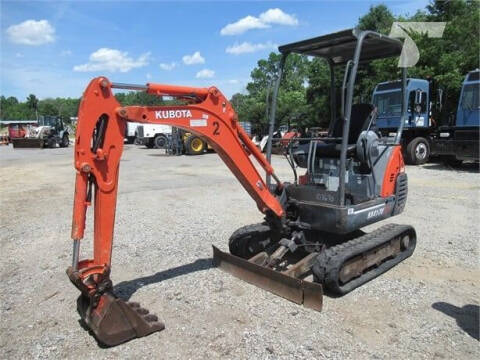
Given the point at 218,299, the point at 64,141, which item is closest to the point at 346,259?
the point at 218,299

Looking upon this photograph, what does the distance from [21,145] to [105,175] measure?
34.4 metres

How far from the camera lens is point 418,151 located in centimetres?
1692

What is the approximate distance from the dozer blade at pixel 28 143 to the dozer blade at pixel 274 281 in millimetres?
31947

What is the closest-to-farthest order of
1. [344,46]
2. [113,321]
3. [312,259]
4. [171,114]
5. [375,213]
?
[113,321] → [171,114] → [312,259] → [375,213] → [344,46]

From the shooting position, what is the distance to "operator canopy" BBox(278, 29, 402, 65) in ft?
16.8

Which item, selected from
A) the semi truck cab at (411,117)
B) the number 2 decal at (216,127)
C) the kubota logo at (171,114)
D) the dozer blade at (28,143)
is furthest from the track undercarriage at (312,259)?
the dozer blade at (28,143)

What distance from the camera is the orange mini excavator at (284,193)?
146 inches

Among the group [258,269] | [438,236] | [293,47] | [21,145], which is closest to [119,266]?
[258,269]

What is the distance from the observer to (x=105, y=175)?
148 inches

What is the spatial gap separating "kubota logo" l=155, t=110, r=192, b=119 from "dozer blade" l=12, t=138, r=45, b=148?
32613 mm

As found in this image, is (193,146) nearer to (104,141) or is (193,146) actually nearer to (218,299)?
(218,299)

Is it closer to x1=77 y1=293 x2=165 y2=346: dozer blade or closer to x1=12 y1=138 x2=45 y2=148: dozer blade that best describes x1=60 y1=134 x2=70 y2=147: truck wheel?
x1=12 y1=138 x2=45 y2=148: dozer blade

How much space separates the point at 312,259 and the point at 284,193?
890 mm

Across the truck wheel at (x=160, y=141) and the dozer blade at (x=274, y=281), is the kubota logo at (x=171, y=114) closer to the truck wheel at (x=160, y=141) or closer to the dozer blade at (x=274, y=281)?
the dozer blade at (x=274, y=281)
